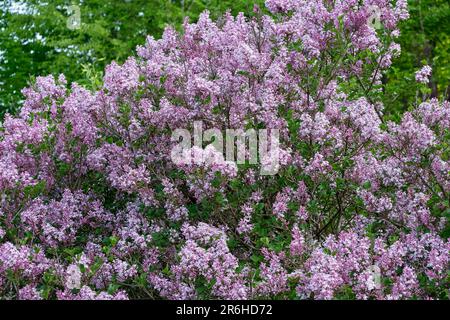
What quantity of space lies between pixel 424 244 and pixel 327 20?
1946mm

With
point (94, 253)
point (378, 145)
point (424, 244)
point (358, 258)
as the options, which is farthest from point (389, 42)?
point (94, 253)

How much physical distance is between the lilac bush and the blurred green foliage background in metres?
10.5

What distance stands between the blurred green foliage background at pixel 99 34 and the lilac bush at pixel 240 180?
1049 cm

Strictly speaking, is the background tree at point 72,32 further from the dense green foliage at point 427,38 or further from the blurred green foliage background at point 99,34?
the dense green foliage at point 427,38

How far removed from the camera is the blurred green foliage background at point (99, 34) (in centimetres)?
1698

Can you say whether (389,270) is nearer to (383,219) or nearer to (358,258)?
(358,258)

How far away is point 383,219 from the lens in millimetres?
4828

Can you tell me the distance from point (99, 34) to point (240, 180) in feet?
42.9

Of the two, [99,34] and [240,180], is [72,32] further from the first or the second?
[240,180]

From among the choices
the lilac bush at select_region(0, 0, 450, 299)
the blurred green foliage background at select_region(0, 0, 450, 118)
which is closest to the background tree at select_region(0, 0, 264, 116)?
the blurred green foliage background at select_region(0, 0, 450, 118)

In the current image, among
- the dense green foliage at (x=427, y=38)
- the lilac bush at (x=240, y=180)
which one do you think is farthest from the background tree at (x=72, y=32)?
the lilac bush at (x=240, y=180)

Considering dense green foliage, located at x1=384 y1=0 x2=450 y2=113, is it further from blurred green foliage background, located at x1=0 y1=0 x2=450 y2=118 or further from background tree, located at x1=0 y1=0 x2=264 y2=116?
background tree, located at x1=0 y1=0 x2=264 y2=116

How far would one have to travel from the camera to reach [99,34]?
56.5ft

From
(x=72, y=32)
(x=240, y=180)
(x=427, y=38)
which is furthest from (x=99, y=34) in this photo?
(x=240, y=180)
